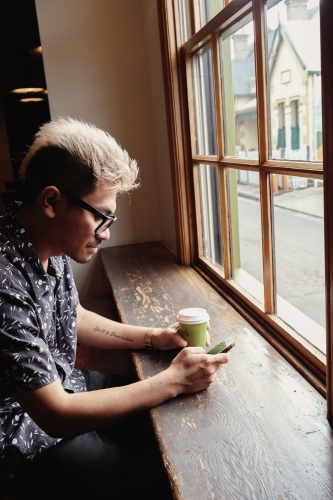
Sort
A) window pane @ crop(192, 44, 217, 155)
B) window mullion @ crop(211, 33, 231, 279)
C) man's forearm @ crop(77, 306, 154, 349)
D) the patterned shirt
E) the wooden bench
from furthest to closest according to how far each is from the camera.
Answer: window pane @ crop(192, 44, 217, 155)
window mullion @ crop(211, 33, 231, 279)
man's forearm @ crop(77, 306, 154, 349)
the patterned shirt
the wooden bench

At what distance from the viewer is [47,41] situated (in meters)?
2.60

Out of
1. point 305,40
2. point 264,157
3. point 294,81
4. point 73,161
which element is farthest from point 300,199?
point 73,161

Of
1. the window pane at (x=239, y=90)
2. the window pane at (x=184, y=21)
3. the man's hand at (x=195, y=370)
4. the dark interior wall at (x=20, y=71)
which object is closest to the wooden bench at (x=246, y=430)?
the man's hand at (x=195, y=370)

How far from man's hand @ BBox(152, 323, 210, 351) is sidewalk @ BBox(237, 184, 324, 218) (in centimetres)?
47

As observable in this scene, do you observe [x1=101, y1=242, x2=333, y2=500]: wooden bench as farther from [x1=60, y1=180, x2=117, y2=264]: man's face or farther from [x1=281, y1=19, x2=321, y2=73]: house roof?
[x1=281, y1=19, x2=321, y2=73]: house roof

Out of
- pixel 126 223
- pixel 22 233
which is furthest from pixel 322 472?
pixel 126 223

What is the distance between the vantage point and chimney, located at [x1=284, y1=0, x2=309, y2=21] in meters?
1.13

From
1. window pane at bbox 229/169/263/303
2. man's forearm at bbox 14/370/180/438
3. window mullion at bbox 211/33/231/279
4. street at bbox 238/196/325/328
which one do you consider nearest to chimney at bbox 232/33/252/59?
window mullion at bbox 211/33/231/279

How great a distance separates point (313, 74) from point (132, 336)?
91 centimetres

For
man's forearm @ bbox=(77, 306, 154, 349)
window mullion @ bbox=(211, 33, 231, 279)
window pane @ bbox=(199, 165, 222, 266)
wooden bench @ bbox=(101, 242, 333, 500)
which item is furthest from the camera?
window pane @ bbox=(199, 165, 222, 266)

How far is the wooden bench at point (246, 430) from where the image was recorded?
32.5 inches

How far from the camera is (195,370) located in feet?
3.74

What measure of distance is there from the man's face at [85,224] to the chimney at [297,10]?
0.63m

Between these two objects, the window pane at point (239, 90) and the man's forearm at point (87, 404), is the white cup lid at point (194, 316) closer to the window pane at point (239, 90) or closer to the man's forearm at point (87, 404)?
the man's forearm at point (87, 404)
